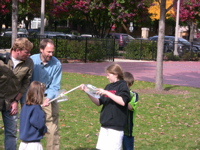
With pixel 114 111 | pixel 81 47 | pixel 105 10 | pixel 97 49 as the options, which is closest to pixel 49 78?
pixel 114 111

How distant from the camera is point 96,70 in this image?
19.0 m

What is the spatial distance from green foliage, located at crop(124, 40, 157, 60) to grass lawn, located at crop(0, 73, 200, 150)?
13860 millimetres

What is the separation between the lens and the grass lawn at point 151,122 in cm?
700

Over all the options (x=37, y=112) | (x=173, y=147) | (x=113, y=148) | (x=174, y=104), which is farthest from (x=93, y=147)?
(x=174, y=104)

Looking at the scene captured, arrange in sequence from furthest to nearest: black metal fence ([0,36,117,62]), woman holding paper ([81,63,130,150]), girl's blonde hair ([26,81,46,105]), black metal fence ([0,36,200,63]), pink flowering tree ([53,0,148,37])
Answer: pink flowering tree ([53,0,148,37]) → black metal fence ([0,36,200,63]) → black metal fence ([0,36,117,62]) → woman holding paper ([81,63,130,150]) → girl's blonde hair ([26,81,46,105])

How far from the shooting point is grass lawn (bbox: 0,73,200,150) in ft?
23.0

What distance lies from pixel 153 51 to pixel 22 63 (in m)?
21.8

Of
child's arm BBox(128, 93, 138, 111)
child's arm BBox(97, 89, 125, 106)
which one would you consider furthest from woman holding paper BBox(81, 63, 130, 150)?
child's arm BBox(128, 93, 138, 111)

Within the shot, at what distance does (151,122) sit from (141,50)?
18267 millimetres

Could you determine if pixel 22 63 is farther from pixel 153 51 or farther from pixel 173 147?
pixel 153 51

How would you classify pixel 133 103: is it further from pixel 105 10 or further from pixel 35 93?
pixel 105 10

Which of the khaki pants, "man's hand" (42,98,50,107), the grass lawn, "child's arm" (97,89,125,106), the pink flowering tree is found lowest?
the grass lawn

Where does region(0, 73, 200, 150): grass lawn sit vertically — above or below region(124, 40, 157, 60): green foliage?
below

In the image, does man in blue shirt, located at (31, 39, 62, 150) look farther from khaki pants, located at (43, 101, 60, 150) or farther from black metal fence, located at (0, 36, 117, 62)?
black metal fence, located at (0, 36, 117, 62)
